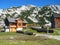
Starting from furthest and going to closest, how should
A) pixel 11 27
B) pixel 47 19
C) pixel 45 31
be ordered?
pixel 47 19 → pixel 11 27 → pixel 45 31

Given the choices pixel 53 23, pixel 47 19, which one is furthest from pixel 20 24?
pixel 47 19

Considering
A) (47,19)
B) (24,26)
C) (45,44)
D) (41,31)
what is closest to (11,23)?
(24,26)

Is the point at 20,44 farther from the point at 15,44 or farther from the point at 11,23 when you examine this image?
the point at 11,23

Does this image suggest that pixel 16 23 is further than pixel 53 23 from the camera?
No

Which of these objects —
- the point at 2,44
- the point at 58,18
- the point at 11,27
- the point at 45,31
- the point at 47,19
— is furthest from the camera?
the point at 47,19

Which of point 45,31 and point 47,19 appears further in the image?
point 47,19

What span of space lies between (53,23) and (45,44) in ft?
215

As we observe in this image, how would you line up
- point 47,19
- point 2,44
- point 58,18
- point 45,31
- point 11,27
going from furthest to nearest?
point 47,19
point 58,18
point 11,27
point 45,31
point 2,44

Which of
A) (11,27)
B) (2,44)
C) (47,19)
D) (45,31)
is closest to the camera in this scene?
(2,44)

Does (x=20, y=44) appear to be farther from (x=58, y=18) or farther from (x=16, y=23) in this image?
(x=58, y=18)

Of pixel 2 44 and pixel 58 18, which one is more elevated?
pixel 58 18

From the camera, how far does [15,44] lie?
3903 cm

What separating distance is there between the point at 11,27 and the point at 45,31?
2570cm

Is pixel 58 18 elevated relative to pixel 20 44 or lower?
elevated
